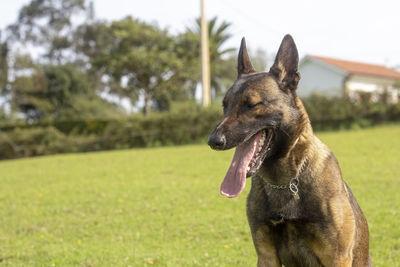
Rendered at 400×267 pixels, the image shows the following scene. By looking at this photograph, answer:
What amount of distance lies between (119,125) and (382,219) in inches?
706

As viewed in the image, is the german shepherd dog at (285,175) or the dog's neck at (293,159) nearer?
the german shepherd dog at (285,175)

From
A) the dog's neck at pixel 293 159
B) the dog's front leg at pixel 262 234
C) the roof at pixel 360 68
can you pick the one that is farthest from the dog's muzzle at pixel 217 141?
the roof at pixel 360 68

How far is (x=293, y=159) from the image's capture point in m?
3.30

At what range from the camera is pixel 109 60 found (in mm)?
42031

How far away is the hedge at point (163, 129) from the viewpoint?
72.6ft

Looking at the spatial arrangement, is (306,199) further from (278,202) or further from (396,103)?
(396,103)

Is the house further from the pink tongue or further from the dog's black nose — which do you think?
the dog's black nose

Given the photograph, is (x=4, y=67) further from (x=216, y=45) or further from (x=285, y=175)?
(x=285, y=175)

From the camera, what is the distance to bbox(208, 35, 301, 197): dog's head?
296 centimetres

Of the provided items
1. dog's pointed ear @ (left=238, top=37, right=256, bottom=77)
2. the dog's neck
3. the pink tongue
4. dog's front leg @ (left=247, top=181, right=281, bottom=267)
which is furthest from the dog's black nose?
dog's pointed ear @ (left=238, top=37, right=256, bottom=77)

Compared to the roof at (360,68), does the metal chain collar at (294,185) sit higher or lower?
higher

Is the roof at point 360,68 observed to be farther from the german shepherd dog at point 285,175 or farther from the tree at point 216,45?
the german shepherd dog at point 285,175

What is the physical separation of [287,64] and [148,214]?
17.5 feet

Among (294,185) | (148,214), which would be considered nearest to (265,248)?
(294,185)
